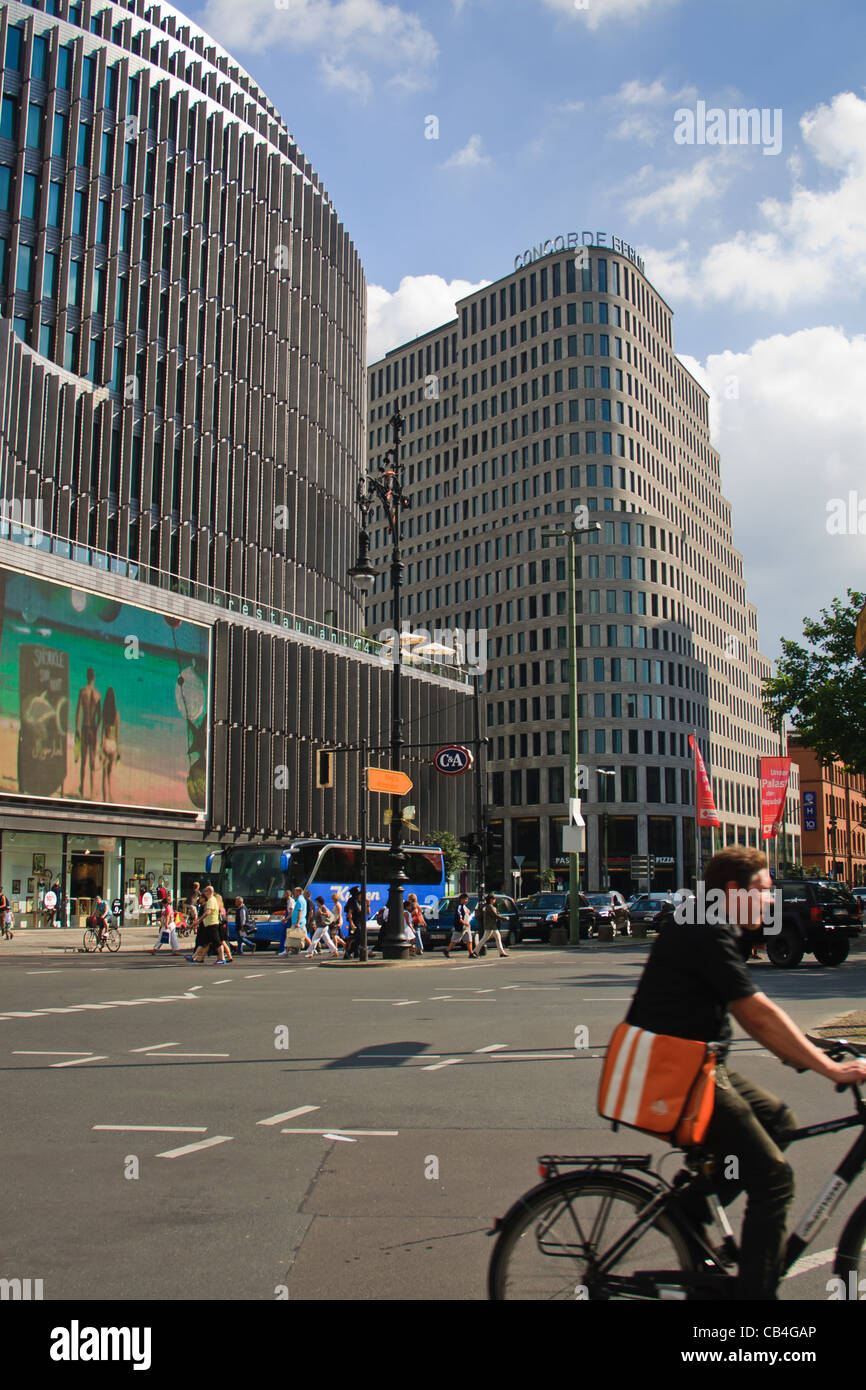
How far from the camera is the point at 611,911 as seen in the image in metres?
44.3

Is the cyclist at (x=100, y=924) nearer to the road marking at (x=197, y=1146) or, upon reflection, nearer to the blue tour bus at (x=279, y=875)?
the blue tour bus at (x=279, y=875)

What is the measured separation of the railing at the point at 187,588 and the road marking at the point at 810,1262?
42.5 metres

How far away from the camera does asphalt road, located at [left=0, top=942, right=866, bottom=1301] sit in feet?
16.8

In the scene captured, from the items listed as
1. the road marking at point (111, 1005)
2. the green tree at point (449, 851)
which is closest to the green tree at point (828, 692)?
the green tree at point (449, 851)

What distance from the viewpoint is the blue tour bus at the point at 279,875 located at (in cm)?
3809

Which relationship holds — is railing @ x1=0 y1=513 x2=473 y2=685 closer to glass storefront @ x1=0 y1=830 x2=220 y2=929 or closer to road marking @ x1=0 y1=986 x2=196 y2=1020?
glass storefront @ x1=0 y1=830 x2=220 y2=929

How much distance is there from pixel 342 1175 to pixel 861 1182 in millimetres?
2872

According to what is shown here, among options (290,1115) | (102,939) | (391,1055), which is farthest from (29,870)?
(290,1115)

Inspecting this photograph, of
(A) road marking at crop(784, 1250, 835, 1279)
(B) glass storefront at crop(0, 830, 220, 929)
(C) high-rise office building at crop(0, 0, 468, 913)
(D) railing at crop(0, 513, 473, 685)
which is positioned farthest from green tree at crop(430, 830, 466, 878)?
(A) road marking at crop(784, 1250, 835, 1279)

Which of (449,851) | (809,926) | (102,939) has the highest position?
(449,851)

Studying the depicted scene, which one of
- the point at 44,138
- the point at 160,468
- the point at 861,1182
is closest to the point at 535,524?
the point at 160,468

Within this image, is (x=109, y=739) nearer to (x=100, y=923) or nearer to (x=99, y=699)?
(x=99, y=699)

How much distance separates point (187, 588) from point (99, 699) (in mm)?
8129
